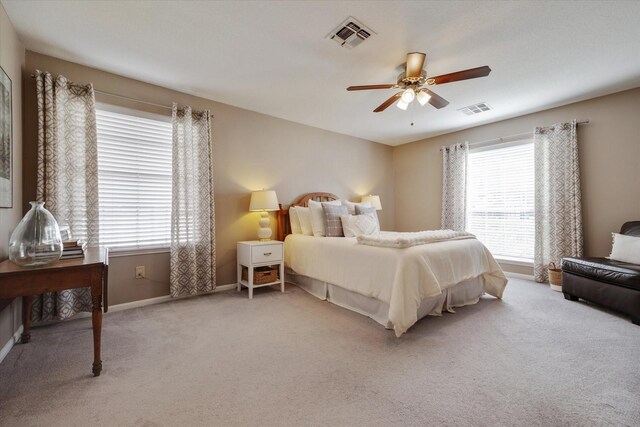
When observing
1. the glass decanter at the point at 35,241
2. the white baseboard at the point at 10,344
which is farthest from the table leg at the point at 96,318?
the white baseboard at the point at 10,344

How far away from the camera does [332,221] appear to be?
3.66m

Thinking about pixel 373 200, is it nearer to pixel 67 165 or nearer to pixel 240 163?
pixel 240 163

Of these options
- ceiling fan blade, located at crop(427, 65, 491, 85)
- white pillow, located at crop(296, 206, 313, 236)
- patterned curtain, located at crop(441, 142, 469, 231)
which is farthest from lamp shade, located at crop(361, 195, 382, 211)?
ceiling fan blade, located at crop(427, 65, 491, 85)

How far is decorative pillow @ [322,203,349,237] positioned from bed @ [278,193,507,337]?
25cm

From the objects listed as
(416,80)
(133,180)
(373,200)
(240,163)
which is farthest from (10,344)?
(373,200)

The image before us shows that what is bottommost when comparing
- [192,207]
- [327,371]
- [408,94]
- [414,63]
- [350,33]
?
[327,371]

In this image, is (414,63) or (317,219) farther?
(317,219)

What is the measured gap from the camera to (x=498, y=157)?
453 cm

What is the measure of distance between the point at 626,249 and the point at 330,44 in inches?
148

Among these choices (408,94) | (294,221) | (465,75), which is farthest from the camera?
(294,221)

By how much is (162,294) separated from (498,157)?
5.37 m

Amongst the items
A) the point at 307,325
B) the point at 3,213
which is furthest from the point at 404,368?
the point at 3,213

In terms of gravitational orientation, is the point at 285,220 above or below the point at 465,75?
below

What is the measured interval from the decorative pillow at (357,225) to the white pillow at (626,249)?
2.67 metres
